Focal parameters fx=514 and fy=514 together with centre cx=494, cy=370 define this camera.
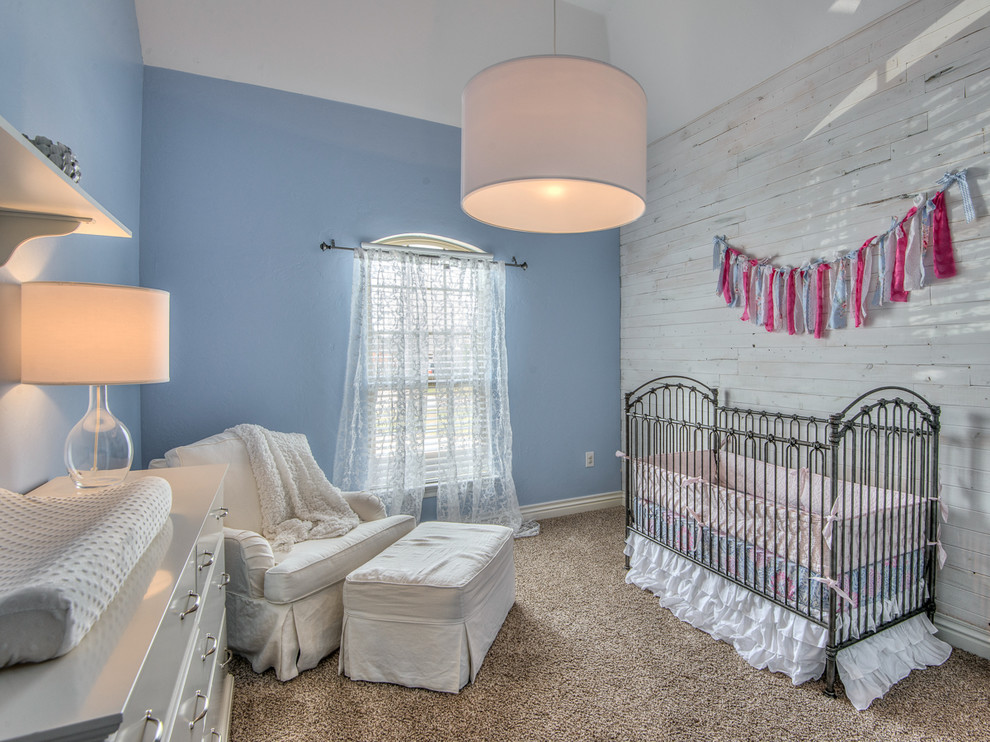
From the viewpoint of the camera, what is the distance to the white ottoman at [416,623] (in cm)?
186

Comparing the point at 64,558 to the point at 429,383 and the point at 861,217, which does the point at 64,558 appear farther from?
the point at 861,217

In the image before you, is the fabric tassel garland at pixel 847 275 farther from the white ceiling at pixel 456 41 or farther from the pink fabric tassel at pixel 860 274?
the white ceiling at pixel 456 41

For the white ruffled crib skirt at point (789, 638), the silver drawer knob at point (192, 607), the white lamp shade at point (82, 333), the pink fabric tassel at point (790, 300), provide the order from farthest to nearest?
1. the pink fabric tassel at point (790, 300)
2. the white ruffled crib skirt at point (789, 638)
3. the white lamp shade at point (82, 333)
4. the silver drawer knob at point (192, 607)

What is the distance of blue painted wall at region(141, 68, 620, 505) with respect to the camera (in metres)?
2.73

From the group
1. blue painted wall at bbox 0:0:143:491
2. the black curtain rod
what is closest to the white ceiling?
blue painted wall at bbox 0:0:143:491

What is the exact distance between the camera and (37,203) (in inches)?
43.1

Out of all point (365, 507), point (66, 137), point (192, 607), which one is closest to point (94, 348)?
point (192, 607)

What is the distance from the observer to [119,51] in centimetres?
227

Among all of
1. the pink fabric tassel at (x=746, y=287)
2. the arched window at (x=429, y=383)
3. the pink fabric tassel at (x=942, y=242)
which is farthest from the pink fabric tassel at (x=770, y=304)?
the arched window at (x=429, y=383)

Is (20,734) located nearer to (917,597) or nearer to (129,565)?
(129,565)

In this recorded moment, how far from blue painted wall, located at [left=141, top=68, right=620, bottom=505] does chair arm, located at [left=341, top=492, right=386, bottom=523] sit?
0.61 meters

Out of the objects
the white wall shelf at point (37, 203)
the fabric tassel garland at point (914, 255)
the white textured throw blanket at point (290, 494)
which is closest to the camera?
the white wall shelf at point (37, 203)

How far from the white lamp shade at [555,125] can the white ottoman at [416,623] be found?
4.54 feet

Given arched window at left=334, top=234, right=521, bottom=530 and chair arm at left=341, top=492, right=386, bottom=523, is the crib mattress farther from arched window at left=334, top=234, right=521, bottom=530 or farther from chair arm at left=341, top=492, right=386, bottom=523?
chair arm at left=341, top=492, right=386, bottom=523
